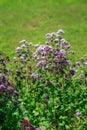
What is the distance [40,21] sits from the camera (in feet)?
87.4

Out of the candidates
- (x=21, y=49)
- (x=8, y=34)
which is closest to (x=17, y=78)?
(x=21, y=49)

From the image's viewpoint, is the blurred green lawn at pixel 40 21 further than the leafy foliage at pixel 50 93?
Yes

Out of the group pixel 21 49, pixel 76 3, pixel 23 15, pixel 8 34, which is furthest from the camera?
pixel 76 3

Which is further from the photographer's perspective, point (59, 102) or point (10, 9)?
point (10, 9)

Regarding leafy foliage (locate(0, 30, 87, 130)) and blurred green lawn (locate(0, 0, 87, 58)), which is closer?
leafy foliage (locate(0, 30, 87, 130))

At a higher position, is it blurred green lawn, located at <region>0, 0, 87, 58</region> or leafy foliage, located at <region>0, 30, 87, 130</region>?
blurred green lawn, located at <region>0, 0, 87, 58</region>

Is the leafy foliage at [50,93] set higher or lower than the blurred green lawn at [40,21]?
lower

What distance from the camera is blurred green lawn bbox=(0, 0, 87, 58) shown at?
77.8 ft

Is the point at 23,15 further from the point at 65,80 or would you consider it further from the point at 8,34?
the point at 65,80

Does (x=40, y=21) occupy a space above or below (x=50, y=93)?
above

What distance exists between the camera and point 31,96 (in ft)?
43.8

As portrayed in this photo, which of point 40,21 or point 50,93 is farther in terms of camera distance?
point 40,21

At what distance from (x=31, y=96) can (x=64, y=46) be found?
1959 millimetres

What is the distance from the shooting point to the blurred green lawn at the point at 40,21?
2372 centimetres
